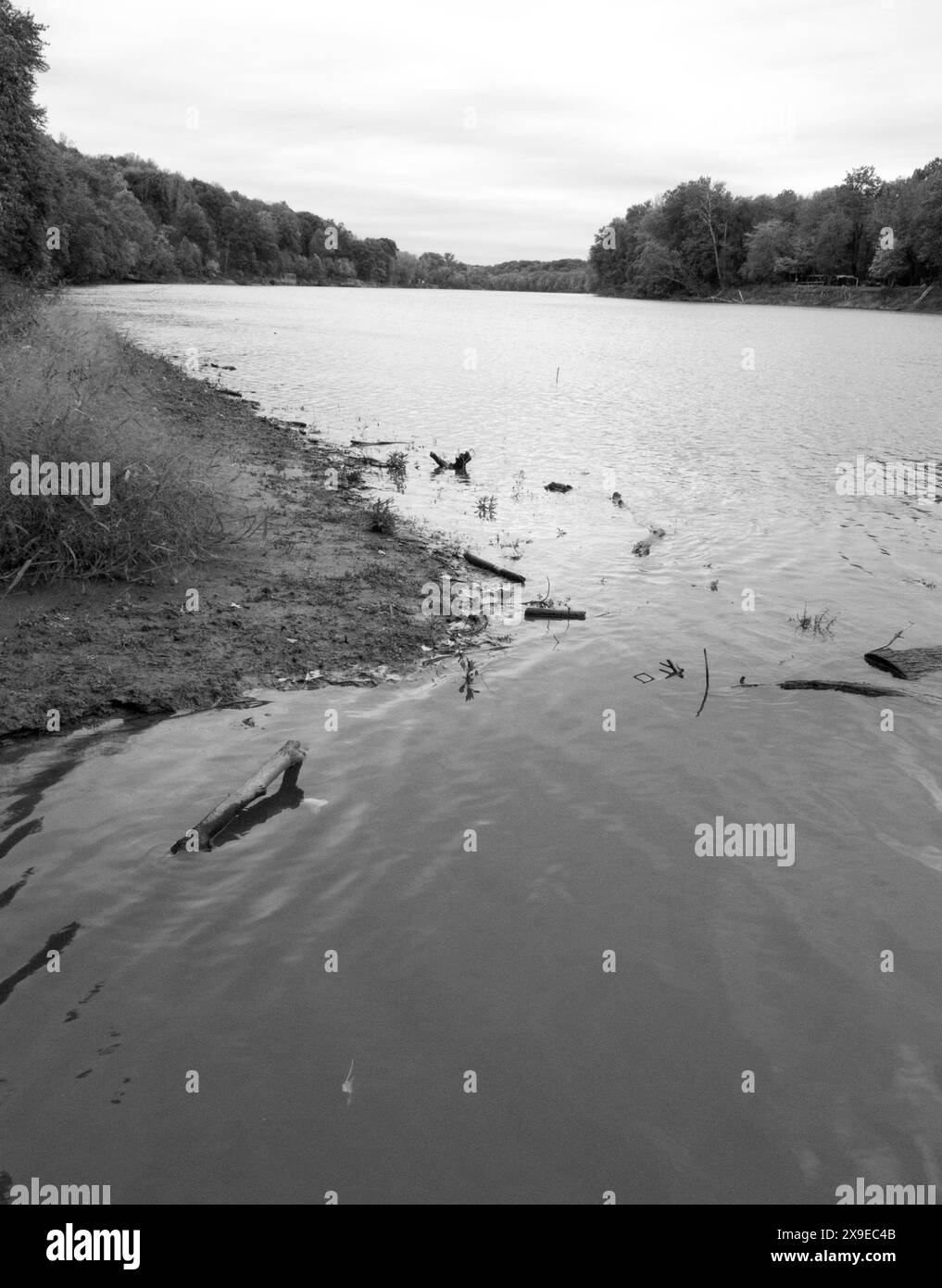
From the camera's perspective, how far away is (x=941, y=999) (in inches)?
212

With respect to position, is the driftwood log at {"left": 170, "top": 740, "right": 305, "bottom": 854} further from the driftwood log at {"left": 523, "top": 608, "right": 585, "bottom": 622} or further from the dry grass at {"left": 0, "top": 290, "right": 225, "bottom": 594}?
the dry grass at {"left": 0, "top": 290, "right": 225, "bottom": 594}

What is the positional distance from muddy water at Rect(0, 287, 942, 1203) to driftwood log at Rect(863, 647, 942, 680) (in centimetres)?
25

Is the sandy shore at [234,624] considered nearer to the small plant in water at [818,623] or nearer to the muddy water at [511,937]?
the muddy water at [511,937]

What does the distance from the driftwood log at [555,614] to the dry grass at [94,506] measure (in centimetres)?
433

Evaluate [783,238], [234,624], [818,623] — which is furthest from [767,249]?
[234,624]

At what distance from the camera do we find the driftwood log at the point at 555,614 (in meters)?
11.3

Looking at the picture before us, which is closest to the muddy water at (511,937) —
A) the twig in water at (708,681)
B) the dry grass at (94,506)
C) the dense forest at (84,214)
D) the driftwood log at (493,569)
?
the twig in water at (708,681)

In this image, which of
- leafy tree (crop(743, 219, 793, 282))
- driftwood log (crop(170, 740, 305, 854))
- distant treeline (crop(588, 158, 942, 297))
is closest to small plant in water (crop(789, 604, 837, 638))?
driftwood log (crop(170, 740, 305, 854))

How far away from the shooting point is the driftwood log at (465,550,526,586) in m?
12.8

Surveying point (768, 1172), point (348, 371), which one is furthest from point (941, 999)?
point (348, 371)

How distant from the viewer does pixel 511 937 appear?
5.77 meters

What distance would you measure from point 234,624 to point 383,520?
15.9 feet
